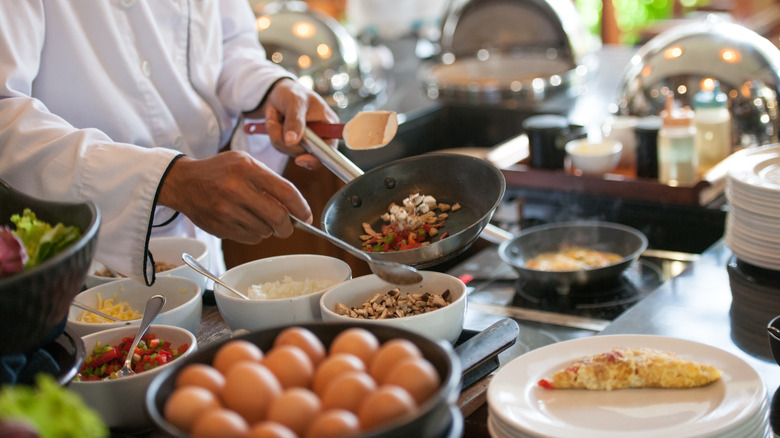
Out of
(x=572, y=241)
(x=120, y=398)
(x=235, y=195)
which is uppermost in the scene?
(x=235, y=195)

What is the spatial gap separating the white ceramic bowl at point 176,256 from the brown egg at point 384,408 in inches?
38.2

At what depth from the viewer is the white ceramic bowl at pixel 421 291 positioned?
1.23 metres

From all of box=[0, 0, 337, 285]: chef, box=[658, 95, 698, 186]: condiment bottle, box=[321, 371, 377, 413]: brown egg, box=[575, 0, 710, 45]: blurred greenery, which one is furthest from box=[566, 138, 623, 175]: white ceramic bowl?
box=[575, 0, 710, 45]: blurred greenery

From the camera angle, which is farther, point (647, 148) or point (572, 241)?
point (647, 148)

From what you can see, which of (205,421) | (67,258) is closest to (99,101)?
(67,258)

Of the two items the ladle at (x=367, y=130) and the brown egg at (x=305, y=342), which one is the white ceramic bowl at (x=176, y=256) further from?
the brown egg at (x=305, y=342)

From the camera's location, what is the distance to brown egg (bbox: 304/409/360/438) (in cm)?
74

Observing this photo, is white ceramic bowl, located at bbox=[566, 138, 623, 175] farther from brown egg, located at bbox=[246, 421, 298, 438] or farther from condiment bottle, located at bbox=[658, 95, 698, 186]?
brown egg, located at bbox=[246, 421, 298, 438]

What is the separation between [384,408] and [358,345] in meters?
0.13

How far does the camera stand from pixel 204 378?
2.73ft


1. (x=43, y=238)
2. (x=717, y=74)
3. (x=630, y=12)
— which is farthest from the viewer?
(x=630, y=12)

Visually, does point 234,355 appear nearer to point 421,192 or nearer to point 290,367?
point 290,367

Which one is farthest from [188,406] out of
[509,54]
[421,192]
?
[509,54]

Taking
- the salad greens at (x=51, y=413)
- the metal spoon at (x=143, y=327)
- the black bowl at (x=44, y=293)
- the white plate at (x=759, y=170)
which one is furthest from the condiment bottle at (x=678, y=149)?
the salad greens at (x=51, y=413)
